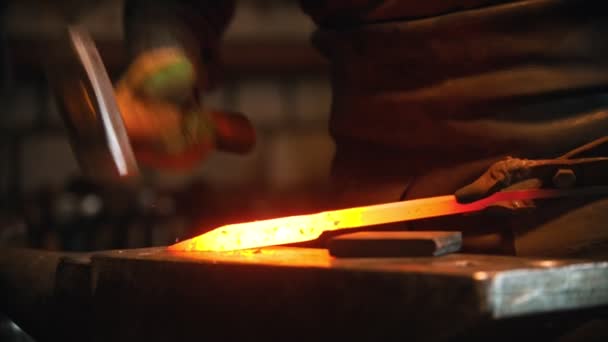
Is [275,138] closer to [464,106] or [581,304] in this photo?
[464,106]

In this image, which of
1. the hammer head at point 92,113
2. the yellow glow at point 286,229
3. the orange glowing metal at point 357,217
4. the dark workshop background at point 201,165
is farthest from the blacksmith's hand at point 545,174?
the dark workshop background at point 201,165

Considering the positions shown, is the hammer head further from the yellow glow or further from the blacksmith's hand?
the blacksmith's hand

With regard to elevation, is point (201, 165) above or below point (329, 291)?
below

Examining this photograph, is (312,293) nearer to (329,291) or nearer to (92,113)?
(329,291)

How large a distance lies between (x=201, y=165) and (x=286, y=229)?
6.90 feet

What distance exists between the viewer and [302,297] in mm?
601

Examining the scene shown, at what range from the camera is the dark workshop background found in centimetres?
252

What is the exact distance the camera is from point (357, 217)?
2.45 ft

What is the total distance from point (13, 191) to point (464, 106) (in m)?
2.36

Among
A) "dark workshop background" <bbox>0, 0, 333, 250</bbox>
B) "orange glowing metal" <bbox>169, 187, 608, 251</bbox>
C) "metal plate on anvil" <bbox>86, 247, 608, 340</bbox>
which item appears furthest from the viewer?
"dark workshop background" <bbox>0, 0, 333, 250</bbox>

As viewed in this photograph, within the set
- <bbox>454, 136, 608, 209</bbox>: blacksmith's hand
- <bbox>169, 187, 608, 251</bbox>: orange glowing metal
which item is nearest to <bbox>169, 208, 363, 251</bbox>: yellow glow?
<bbox>169, 187, 608, 251</bbox>: orange glowing metal

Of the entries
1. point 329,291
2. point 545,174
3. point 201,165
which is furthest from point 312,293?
point 201,165

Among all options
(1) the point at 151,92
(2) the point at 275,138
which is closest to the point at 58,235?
(2) the point at 275,138

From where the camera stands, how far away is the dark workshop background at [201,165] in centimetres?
252
